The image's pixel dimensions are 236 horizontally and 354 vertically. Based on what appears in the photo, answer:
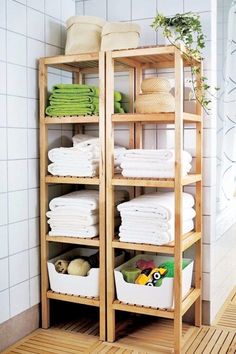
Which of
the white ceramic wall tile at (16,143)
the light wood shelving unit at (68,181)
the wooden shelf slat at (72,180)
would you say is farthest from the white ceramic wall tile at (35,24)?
the wooden shelf slat at (72,180)

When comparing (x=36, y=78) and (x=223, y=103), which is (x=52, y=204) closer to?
(x=36, y=78)

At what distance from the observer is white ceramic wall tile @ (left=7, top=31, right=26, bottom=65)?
2.64 meters

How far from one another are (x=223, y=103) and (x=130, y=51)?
112 centimetres

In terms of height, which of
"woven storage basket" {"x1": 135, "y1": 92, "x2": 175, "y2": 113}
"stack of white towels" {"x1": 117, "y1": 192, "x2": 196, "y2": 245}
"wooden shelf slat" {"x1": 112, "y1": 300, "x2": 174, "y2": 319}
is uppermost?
"woven storage basket" {"x1": 135, "y1": 92, "x2": 175, "y2": 113}

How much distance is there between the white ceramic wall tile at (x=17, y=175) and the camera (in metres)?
2.67

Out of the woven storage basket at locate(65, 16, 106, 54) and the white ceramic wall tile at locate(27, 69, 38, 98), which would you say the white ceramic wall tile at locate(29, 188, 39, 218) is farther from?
the woven storage basket at locate(65, 16, 106, 54)

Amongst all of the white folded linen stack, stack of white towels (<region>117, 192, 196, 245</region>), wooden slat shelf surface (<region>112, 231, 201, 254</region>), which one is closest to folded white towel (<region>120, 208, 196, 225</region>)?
stack of white towels (<region>117, 192, 196, 245</region>)

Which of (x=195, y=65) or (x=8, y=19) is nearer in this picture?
(x=8, y=19)

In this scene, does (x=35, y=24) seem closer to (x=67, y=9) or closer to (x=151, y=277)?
(x=67, y=9)

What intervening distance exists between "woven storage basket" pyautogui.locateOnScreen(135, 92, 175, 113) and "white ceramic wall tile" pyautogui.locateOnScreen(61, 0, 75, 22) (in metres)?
0.87

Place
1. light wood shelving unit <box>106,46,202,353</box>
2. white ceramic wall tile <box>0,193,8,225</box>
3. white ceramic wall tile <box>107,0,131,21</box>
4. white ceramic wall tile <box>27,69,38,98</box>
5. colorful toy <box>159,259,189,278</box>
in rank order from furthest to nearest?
white ceramic wall tile <box>107,0,131,21</box> → white ceramic wall tile <box>27,69,38,98</box> → colorful toy <box>159,259,189,278</box> → white ceramic wall tile <box>0,193,8,225</box> → light wood shelving unit <box>106,46,202,353</box>

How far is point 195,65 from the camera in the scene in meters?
2.82

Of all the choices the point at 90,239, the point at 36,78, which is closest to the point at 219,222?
the point at 90,239

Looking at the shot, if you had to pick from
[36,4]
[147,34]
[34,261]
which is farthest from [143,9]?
[34,261]
